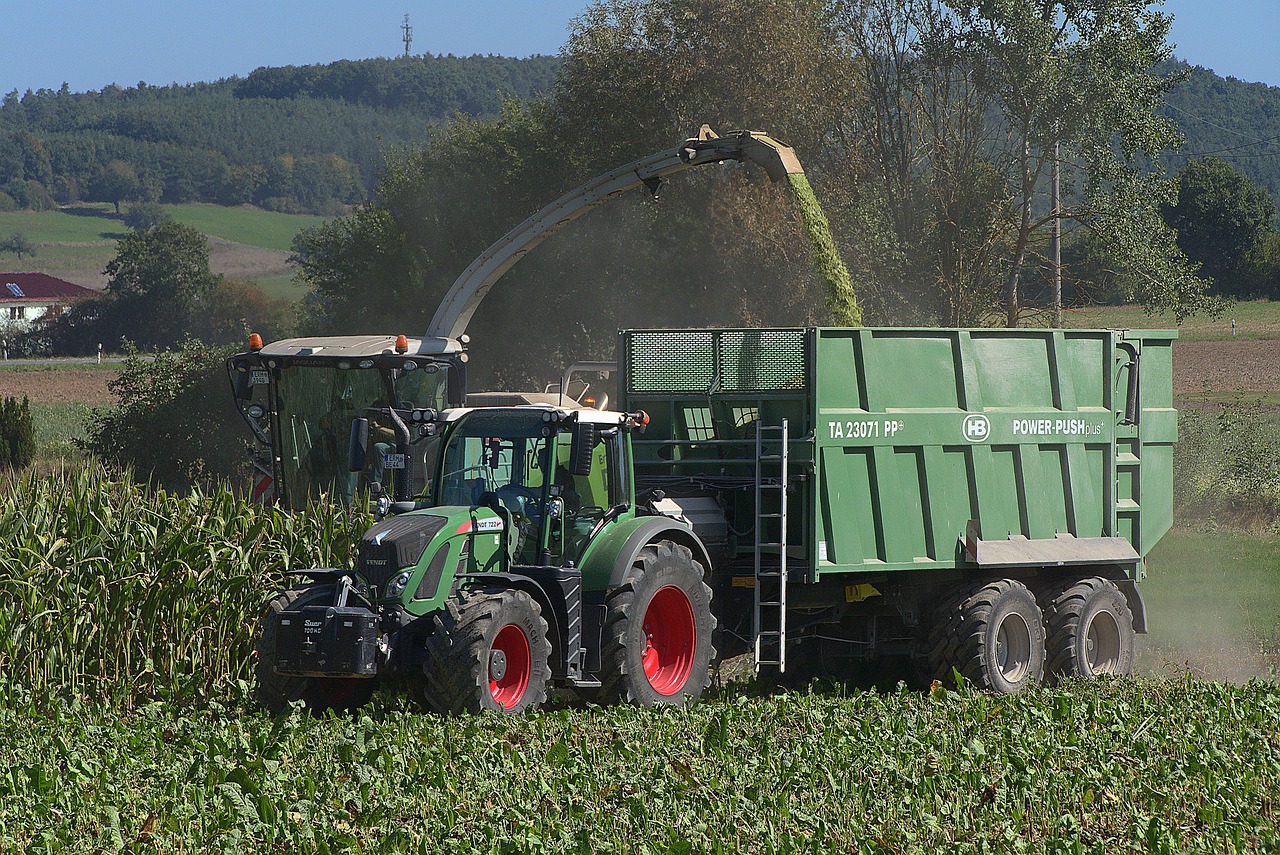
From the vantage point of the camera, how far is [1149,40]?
24.5 meters

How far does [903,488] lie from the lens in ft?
34.2

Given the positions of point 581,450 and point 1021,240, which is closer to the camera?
point 581,450

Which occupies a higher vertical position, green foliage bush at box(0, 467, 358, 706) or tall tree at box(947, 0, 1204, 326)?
tall tree at box(947, 0, 1204, 326)

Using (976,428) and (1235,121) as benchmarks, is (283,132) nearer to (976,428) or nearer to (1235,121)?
(1235,121)

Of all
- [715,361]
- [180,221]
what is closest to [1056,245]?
[715,361]

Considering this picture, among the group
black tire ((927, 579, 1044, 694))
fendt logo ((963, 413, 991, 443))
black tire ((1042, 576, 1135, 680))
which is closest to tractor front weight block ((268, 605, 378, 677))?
black tire ((927, 579, 1044, 694))

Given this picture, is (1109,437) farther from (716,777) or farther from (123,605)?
(123,605)

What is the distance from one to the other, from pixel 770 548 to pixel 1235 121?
412ft

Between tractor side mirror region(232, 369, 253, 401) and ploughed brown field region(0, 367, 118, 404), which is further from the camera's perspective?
ploughed brown field region(0, 367, 118, 404)

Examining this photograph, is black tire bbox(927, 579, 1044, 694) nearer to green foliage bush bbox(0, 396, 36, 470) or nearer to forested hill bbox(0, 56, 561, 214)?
green foliage bush bbox(0, 396, 36, 470)

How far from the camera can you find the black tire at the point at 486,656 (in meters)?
8.03

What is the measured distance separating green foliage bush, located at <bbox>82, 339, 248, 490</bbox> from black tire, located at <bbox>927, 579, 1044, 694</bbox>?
1428cm

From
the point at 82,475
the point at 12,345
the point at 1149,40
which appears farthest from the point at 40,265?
the point at 82,475

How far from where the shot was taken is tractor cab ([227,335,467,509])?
1344cm
